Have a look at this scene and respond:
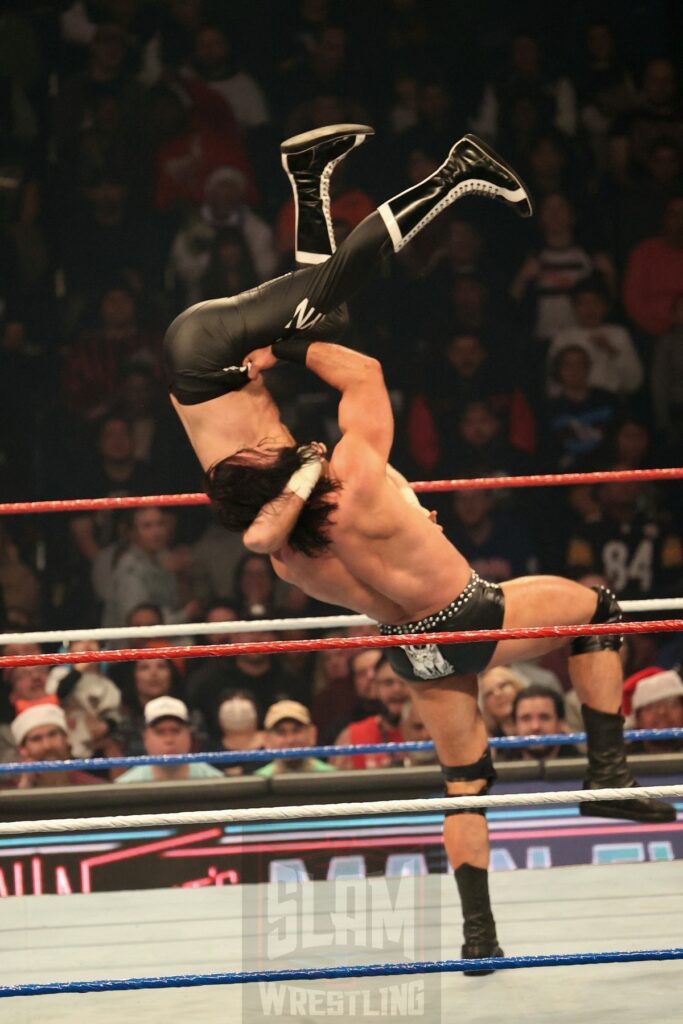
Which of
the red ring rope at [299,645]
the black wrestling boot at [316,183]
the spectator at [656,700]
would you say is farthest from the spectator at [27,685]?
the red ring rope at [299,645]

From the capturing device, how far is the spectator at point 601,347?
207 inches

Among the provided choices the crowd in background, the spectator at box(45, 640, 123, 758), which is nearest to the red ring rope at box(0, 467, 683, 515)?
the spectator at box(45, 640, 123, 758)

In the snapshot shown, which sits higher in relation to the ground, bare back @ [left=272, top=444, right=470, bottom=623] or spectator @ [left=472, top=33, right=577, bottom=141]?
spectator @ [left=472, top=33, right=577, bottom=141]

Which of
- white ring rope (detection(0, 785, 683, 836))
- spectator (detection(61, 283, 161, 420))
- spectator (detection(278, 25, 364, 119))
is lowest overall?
white ring rope (detection(0, 785, 683, 836))

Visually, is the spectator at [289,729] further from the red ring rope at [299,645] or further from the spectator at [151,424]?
the red ring rope at [299,645]

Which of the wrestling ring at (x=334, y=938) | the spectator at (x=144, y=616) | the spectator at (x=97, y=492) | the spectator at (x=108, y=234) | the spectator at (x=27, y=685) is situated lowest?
the wrestling ring at (x=334, y=938)

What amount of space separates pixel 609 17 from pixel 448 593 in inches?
144

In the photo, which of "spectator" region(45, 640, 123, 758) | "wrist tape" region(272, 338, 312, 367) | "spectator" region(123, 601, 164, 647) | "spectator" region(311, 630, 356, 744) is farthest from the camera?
"spectator" region(123, 601, 164, 647)

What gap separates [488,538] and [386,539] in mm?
2545

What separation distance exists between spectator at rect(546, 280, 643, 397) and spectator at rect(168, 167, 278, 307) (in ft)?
3.70

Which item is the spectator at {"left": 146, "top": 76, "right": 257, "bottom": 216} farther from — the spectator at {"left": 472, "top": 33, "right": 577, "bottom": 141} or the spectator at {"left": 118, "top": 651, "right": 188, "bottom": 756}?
the spectator at {"left": 118, "top": 651, "right": 188, "bottom": 756}

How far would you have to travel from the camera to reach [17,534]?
507 cm

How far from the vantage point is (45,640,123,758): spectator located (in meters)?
4.26

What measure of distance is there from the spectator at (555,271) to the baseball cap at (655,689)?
5.50 feet
